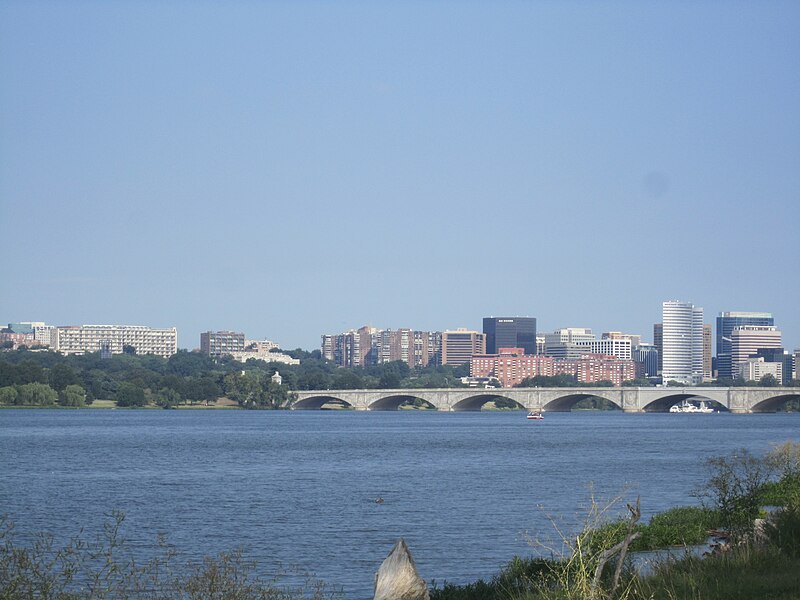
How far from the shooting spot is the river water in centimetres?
3306

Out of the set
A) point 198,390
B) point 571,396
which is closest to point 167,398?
point 198,390

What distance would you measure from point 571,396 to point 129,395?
69.1 meters

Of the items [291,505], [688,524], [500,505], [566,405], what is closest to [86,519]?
[291,505]

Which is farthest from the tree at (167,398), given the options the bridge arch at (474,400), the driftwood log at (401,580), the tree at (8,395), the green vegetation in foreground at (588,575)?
the driftwood log at (401,580)

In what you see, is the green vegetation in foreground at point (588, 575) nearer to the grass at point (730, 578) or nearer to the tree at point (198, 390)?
the grass at point (730, 578)

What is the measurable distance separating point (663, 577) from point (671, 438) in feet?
311

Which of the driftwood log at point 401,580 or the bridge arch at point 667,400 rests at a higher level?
the driftwood log at point 401,580

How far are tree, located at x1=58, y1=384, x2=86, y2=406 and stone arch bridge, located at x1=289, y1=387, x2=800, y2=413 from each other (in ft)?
123

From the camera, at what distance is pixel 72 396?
172625 millimetres

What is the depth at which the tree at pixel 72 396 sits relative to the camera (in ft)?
566

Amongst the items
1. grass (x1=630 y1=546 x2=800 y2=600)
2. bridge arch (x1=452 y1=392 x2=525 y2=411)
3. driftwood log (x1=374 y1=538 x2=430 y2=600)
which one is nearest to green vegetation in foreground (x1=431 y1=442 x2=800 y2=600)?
grass (x1=630 y1=546 x2=800 y2=600)

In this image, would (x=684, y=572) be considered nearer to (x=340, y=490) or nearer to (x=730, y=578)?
(x=730, y=578)

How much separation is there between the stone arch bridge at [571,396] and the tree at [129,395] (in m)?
26.4

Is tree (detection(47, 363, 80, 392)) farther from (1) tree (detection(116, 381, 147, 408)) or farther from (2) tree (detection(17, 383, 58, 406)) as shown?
(2) tree (detection(17, 383, 58, 406))
